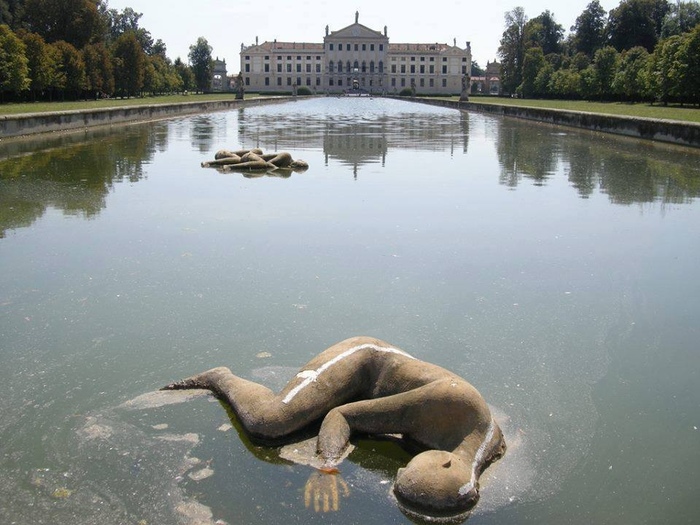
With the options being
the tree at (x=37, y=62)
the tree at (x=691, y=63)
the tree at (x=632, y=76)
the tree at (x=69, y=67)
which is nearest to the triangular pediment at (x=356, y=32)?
the tree at (x=632, y=76)

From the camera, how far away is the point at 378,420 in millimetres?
3549

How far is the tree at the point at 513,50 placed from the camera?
8050cm

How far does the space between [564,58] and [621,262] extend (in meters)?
73.6

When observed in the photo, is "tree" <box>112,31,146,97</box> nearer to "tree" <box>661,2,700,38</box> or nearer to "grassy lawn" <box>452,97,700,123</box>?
"grassy lawn" <box>452,97,700,123</box>

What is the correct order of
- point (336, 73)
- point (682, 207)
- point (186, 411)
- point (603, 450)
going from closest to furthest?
1. point (603, 450)
2. point (186, 411)
3. point (682, 207)
4. point (336, 73)

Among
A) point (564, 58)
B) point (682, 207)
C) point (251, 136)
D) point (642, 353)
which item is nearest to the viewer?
point (642, 353)

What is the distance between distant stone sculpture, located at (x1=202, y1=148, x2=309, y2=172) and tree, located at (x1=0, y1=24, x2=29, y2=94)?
88.8ft

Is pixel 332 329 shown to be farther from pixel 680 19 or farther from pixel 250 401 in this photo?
pixel 680 19

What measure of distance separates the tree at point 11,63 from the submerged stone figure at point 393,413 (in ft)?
122

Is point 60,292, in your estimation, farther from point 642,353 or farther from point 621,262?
point 621,262

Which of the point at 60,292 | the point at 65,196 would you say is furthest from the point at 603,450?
the point at 65,196

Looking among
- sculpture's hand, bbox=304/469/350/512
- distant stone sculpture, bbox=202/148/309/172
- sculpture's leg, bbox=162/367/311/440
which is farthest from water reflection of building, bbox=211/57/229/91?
sculpture's hand, bbox=304/469/350/512

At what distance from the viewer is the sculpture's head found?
9.80ft

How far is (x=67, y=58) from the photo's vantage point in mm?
45406
